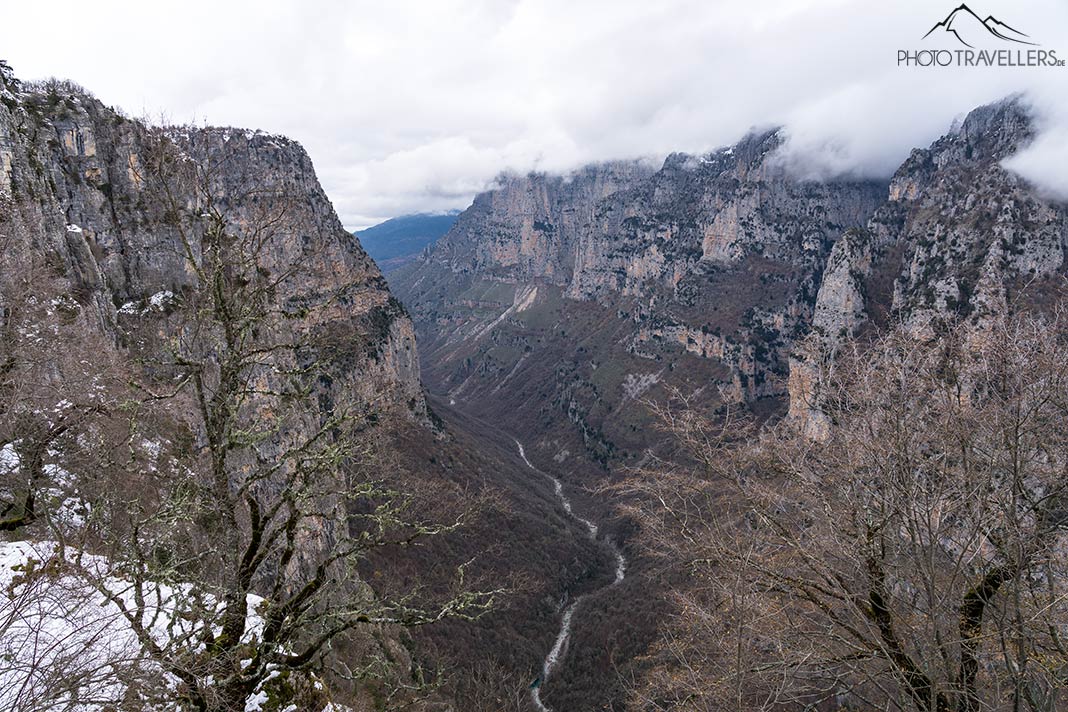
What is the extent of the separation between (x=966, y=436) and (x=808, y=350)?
3.07 meters

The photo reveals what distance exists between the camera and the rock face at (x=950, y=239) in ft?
216

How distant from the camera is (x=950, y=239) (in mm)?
77812

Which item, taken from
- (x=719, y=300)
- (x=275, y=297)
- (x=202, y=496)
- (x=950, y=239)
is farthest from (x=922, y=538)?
(x=719, y=300)

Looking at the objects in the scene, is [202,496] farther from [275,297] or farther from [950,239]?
[950,239]

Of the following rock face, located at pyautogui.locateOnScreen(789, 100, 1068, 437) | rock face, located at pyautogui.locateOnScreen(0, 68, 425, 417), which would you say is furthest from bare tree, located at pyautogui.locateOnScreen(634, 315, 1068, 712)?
rock face, located at pyautogui.locateOnScreen(789, 100, 1068, 437)

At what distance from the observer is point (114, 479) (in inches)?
383

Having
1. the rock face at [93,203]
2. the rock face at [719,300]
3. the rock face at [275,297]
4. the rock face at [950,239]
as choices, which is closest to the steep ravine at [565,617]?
the rock face at [275,297]

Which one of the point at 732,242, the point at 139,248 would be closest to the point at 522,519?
the point at 139,248

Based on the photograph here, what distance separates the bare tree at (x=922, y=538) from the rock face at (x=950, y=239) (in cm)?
4083

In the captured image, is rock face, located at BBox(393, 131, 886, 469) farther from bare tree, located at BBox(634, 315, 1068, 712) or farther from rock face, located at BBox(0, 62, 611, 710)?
bare tree, located at BBox(634, 315, 1068, 712)

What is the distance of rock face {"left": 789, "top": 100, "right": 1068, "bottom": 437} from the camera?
65688 millimetres

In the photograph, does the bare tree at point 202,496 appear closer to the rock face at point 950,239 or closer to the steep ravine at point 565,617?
the rock face at point 950,239

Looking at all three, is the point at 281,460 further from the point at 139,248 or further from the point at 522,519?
the point at 522,519

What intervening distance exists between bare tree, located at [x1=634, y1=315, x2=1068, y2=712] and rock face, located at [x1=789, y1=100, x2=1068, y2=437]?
40826 mm
